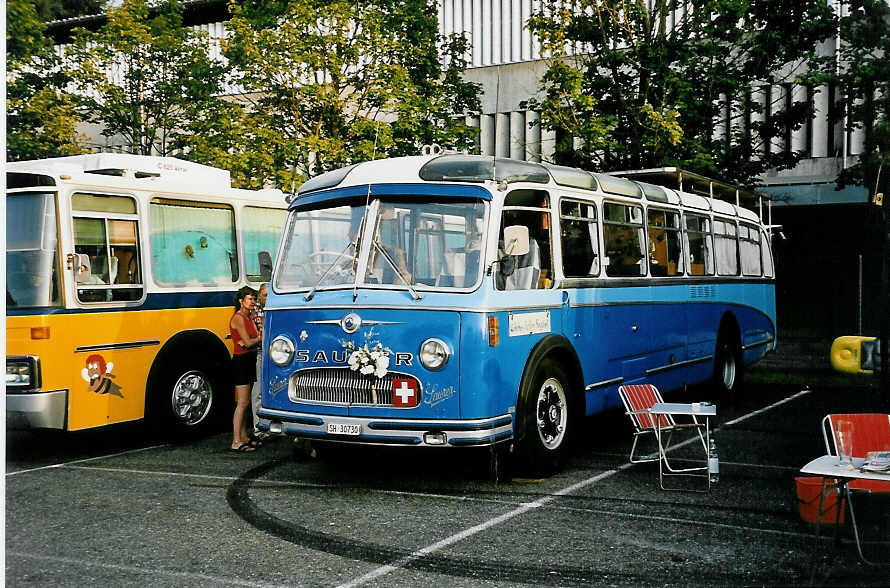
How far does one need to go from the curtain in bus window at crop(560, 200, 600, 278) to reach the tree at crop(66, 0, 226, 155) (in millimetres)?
12553

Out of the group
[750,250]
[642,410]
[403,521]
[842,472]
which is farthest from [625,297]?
[750,250]

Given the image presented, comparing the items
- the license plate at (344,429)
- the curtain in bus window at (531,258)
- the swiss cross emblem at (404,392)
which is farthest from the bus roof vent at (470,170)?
the license plate at (344,429)

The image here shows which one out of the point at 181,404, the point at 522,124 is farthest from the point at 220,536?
the point at 522,124

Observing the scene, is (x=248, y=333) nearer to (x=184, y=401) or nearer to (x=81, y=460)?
(x=184, y=401)

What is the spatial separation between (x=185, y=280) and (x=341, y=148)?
24.7ft

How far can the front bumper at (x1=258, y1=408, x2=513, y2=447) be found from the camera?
27.0 ft

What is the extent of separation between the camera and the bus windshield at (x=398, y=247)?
866 centimetres

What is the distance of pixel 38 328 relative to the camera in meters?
9.89

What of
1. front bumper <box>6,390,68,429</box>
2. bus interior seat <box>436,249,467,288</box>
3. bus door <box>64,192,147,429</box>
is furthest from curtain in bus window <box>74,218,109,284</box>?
bus interior seat <box>436,249,467,288</box>

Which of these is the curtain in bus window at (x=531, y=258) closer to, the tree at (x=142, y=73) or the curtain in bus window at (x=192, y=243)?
the curtain in bus window at (x=192, y=243)

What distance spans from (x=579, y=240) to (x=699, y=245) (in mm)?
4370

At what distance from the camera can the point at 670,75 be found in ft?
58.0

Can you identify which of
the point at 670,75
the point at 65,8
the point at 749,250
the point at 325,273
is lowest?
the point at 325,273

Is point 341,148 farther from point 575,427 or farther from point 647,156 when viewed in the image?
point 575,427
